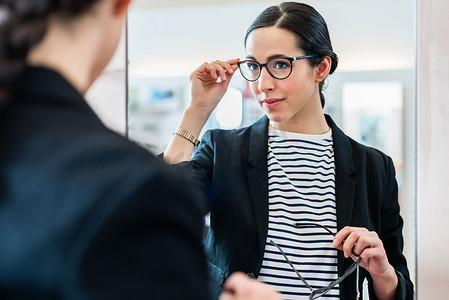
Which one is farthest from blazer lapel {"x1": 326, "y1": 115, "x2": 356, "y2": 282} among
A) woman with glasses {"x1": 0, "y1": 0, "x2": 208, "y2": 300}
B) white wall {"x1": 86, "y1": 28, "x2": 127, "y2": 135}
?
woman with glasses {"x1": 0, "y1": 0, "x2": 208, "y2": 300}

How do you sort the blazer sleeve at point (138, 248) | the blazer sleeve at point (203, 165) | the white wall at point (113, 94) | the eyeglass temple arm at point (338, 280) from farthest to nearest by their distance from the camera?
the white wall at point (113, 94), the blazer sleeve at point (203, 165), the eyeglass temple arm at point (338, 280), the blazer sleeve at point (138, 248)

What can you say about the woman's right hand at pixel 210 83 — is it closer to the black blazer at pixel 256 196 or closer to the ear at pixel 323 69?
the black blazer at pixel 256 196

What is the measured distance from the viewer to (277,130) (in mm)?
1099

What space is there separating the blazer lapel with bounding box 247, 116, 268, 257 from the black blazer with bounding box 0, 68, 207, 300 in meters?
0.67

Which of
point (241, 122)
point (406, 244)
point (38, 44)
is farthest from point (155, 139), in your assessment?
point (38, 44)

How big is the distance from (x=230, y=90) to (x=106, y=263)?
933 mm

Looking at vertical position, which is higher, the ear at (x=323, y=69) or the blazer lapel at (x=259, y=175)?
the ear at (x=323, y=69)

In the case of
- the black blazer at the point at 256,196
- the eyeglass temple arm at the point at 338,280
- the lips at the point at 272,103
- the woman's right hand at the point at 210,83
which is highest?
the woman's right hand at the point at 210,83

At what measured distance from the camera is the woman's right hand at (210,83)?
1100mm

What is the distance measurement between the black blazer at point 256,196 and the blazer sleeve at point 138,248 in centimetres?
68

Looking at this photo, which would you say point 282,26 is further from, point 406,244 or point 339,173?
point 406,244

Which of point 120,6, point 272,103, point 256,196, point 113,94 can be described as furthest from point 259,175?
point 120,6

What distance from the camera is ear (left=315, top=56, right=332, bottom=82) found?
3.48 ft

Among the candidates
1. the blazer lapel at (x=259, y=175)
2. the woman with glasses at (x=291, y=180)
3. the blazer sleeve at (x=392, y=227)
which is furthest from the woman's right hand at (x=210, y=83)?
the blazer sleeve at (x=392, y=227)
